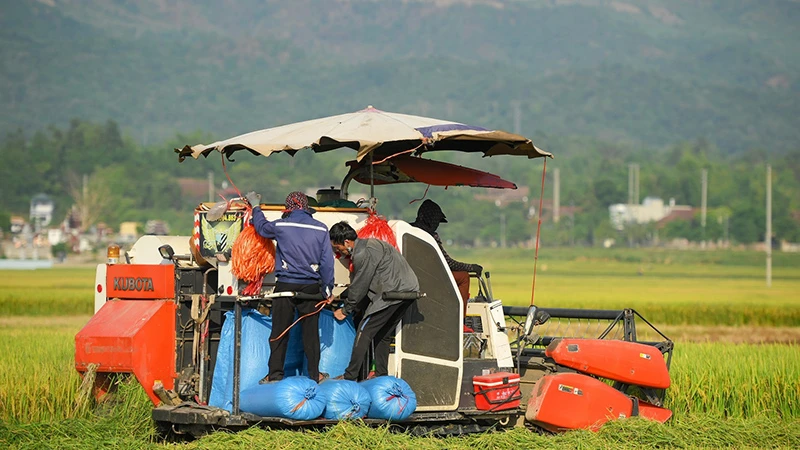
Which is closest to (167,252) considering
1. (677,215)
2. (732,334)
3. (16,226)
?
(732,334)

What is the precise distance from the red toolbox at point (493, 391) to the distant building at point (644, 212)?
438ft

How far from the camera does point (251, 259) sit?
1059 cm

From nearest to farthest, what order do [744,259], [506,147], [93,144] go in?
[506,147]
[744,259]
[93,144]

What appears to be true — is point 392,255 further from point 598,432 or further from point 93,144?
point 93,144

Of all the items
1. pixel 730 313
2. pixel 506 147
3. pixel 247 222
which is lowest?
pixel 730 313

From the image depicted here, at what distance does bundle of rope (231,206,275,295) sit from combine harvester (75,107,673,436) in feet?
0.36

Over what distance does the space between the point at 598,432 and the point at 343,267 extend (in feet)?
9.38

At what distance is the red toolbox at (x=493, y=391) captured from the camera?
35.8ft

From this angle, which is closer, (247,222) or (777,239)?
(247,222)

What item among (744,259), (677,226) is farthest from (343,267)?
(677,226)

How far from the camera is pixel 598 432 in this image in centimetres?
1129

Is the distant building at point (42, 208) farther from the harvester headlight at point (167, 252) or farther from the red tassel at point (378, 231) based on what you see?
the red tassel at point (378, 231)

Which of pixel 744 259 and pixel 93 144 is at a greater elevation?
pixel 93 144

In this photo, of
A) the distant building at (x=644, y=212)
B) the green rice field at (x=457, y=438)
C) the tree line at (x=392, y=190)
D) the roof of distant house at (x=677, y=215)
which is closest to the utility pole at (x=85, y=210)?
the tree line at (x=392, y=190)
